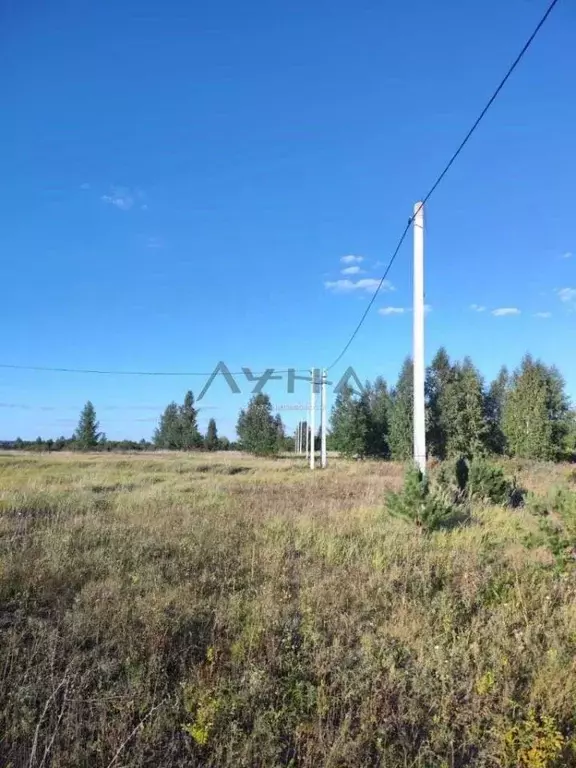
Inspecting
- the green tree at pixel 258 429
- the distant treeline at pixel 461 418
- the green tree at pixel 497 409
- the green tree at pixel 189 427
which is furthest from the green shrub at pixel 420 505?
the green tree at pixel 189 427

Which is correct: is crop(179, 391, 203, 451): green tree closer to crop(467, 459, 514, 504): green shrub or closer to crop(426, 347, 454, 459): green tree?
crop(426, 347, 454, 459): green tree

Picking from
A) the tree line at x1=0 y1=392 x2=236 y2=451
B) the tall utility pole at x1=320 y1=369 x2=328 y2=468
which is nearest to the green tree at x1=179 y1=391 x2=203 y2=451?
the tree line at x1=0 y1=392 x2=236 y2=451

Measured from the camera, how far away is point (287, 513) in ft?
28.9

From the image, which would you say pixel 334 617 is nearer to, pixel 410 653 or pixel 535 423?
pixel 410 653

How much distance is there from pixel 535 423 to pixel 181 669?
46.2 metres

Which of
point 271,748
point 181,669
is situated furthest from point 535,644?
point 181,669

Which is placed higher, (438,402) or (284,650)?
(438,402)

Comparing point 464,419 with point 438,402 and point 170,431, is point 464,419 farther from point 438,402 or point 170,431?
point 170,431

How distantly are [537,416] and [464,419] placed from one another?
6174mm

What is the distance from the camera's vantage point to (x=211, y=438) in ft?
251

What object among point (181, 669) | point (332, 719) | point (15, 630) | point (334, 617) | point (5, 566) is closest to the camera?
point (332, 719)

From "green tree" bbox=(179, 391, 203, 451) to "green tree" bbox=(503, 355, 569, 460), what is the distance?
43.4 meters

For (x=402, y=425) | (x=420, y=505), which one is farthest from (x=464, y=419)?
(x=420, y=505)

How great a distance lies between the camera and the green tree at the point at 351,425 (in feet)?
160
